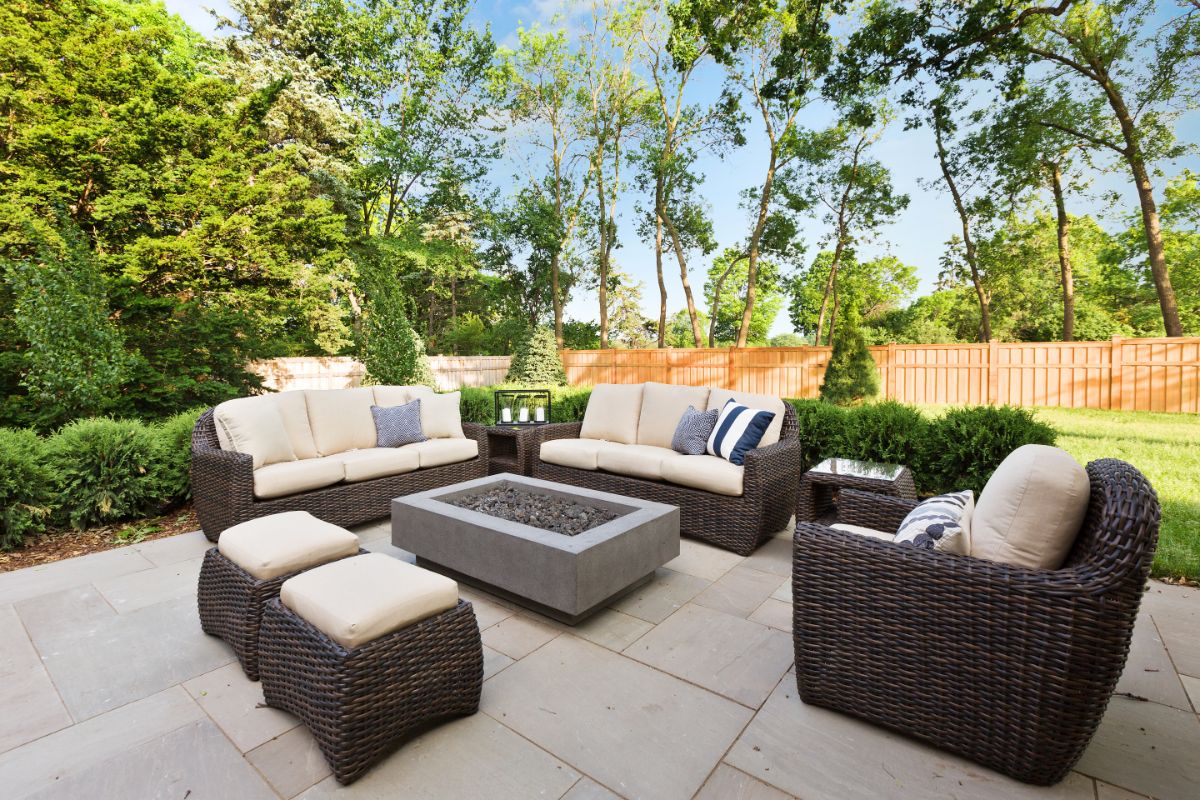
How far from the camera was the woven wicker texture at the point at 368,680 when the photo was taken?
1.43 metres

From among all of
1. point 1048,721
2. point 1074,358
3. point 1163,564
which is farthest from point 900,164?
point 1048,721

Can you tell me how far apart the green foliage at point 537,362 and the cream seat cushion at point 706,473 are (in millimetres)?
9991

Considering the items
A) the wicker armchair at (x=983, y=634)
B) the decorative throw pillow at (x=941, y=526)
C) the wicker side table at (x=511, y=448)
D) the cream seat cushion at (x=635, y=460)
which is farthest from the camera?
the wicker side table at (x=511, y=448)

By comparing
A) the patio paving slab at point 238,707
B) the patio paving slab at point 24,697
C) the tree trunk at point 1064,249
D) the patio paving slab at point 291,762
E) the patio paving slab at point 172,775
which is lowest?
the patio paving slab at point 291,762

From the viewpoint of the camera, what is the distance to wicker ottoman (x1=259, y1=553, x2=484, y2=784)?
1.44 metres

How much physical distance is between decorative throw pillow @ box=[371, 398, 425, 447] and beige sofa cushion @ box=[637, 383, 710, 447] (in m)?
1.81

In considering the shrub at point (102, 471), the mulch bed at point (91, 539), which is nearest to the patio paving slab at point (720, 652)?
the mulch bed at point (91, 539)

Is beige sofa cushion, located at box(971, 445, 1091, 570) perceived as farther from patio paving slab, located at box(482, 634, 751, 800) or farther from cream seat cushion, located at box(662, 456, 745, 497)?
cream seat cushion, located at box(662, 456, 745, 497)

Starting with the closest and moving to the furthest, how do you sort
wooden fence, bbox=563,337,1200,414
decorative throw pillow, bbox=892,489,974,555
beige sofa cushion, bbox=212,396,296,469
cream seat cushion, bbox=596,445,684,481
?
decorative throw pillow, bbox=892,489,974,555 < beige sofa cushion, bbox=212,396,296,469 < cream seat cushion, bbox=596,445,684,481 < wooden fence, bbox=563,337,1200,414

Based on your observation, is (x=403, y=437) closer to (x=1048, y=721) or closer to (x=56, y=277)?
(x=56, y=277)

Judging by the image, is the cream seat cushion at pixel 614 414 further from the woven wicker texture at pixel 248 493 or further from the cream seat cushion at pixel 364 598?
the cream seat cushion at pixel 364 598

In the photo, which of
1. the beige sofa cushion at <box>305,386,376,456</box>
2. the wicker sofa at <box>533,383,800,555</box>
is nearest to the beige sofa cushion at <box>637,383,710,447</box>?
the wicker sofa at <box>533,383,800,555</box>

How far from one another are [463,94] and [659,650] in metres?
17.0

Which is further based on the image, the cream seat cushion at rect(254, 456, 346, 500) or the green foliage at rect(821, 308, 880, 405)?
the green foliage at rect(821, 308, 880, 405)
